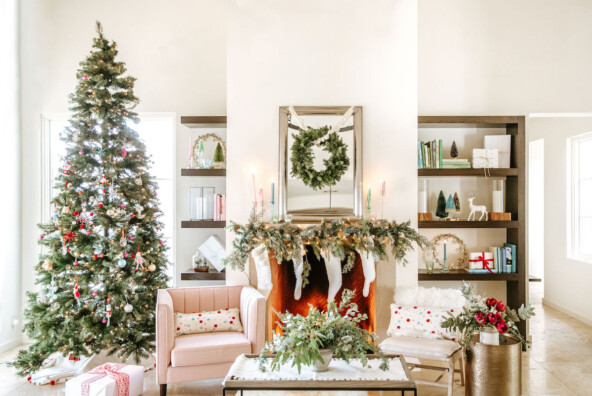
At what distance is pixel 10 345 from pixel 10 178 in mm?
1644

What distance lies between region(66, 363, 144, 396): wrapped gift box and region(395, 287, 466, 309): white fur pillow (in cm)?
219

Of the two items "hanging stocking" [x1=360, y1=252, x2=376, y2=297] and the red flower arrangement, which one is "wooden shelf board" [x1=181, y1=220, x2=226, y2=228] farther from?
the red flower arrangement

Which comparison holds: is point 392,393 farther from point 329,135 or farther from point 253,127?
point 253,127

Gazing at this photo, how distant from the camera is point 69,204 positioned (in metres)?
3.80

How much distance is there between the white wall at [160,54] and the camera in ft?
16.6

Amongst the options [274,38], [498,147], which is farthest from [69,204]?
[498,147]

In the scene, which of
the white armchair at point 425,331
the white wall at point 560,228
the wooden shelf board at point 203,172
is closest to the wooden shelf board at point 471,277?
the white armchair at point 425,331

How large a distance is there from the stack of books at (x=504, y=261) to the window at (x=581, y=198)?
163 centimetres

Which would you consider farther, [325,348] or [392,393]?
[392,393]

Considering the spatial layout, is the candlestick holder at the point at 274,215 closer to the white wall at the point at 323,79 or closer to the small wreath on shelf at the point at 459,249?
the white wall at the point at 323,79

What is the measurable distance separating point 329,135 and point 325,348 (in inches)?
82.4

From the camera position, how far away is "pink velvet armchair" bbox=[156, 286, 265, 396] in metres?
3.42

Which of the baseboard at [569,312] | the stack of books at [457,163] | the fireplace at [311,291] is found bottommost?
the baseboard at [569,312]

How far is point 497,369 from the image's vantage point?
9.98 ft
